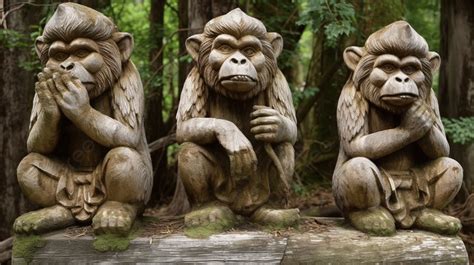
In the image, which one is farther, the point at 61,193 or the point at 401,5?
the point at 401,5

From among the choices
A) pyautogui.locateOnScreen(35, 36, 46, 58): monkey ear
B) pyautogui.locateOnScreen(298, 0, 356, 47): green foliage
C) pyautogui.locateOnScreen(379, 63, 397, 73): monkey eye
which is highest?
pyautogui.locateOnScreen(298, 0, 356, 47): green foliage

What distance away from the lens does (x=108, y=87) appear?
3.77 m

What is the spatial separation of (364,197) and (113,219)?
154cm

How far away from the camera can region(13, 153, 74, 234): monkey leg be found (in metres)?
3.59

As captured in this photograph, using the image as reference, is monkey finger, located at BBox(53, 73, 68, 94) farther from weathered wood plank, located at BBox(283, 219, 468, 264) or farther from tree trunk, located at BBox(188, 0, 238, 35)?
tree trunk, located at BBox(188, 0, 238, 35)

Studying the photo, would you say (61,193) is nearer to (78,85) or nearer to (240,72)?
(78,85)

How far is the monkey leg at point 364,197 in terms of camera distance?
11.8 feet

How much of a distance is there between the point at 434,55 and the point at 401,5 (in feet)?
11.0

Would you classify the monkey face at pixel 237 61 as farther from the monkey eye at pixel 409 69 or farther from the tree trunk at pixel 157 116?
the tree trunk at pixel 157 116

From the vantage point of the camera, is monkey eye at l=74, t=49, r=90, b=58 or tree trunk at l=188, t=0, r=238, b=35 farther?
tree trunk at l=188, t=0, r=238, b=35

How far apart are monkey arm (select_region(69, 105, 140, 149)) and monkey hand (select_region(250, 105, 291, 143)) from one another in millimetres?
788

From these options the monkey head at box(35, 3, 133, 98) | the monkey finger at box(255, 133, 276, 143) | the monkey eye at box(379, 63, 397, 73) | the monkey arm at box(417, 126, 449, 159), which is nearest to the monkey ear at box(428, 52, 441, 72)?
the monkey eye at box(379, 63, 397, 73)

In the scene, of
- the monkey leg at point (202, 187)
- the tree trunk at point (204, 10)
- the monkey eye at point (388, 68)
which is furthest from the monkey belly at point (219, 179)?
the tree trunk at point (204, 10)

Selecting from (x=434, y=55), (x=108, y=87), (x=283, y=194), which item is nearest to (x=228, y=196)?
(x=283, y=194)
